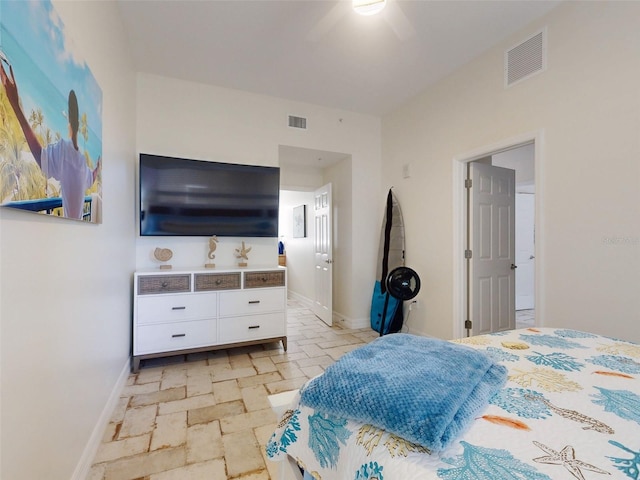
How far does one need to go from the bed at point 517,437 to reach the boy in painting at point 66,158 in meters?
1.16

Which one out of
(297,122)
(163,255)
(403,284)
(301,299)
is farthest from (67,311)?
(301,299)

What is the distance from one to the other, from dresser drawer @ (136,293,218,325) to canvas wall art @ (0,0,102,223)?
1388 mm

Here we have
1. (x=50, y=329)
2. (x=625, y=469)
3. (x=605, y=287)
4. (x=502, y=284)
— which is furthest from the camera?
(x=502, y=284)

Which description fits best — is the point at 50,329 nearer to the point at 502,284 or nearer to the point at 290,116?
the point at 290,116

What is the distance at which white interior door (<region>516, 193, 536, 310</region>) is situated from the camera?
513 centimetres

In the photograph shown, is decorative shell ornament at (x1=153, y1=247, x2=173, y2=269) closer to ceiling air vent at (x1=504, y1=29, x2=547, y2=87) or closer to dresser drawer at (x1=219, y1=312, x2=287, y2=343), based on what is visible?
dresser drawer at (x1=219, y1=312, x2=287, y2=343)

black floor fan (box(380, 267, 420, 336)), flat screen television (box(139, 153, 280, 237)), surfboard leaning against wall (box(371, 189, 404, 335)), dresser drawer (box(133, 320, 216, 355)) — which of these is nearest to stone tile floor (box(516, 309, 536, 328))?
surfboard leaning against wall (box(371, 189, 404, 335))

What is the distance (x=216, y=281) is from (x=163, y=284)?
1.49 ft

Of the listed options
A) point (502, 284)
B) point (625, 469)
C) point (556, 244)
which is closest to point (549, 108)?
point (556, 244)

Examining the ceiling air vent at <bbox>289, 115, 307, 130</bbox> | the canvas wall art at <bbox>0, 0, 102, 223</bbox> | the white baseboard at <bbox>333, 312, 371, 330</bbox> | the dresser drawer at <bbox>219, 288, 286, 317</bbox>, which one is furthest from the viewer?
the white baseboard at <bbox>333, 312, 371, 330</bbox>

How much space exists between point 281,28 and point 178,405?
300 cm

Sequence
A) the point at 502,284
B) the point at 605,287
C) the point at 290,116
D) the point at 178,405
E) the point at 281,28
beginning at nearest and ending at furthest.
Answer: the point at 605,287, the point at 178,405, the point at 281,28, the point at 502,284, the point at 290,116

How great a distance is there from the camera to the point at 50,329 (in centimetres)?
109

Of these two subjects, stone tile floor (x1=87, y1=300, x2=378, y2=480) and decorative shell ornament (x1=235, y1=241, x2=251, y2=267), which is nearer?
stone tile floor (x1=87, y1=300, x2=378, y2=480)
